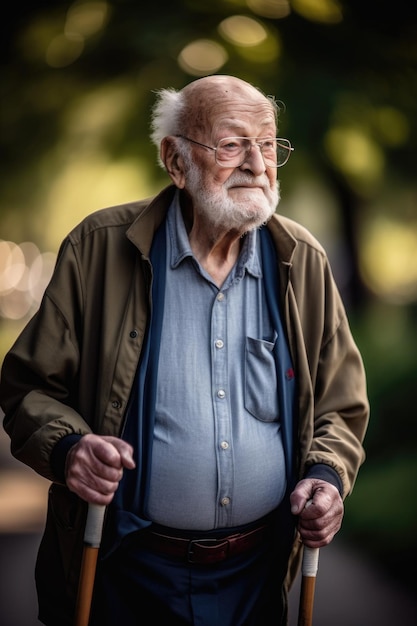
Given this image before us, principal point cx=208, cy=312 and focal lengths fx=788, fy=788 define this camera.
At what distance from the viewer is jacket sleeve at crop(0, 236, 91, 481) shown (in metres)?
1.89

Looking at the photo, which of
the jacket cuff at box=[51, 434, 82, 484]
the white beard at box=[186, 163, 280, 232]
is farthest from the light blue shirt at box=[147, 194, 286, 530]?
the jacket cuff at box=[51, 434, 82, 484]

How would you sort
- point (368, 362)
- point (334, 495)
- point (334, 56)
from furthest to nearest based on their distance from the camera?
point (368, 362)
point (334, 56)
point (334, 495)

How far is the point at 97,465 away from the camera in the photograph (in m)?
1.72

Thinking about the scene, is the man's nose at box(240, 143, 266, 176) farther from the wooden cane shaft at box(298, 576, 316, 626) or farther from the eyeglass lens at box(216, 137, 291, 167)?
the wooden cane shaft at box(298, 576, 316, 626)

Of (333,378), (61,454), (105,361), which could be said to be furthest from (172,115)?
(61,454)

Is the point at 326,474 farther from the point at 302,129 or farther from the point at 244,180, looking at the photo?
the point at 302,129

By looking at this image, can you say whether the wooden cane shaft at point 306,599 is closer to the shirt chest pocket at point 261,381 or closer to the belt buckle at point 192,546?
the belt buckle at point 192,546

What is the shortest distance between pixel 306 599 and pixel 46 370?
0.84 meters

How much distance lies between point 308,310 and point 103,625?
975mm

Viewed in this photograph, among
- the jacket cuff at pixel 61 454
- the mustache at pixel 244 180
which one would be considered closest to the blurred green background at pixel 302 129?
the mustache at pixel 244 180

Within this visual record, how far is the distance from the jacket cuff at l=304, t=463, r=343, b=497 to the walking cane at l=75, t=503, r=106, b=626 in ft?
1.73

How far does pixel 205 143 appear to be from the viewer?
6.68 feet

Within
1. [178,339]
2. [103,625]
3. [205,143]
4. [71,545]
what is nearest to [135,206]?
[205,143]

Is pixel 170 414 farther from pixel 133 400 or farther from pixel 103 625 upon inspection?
pixel 103 625
